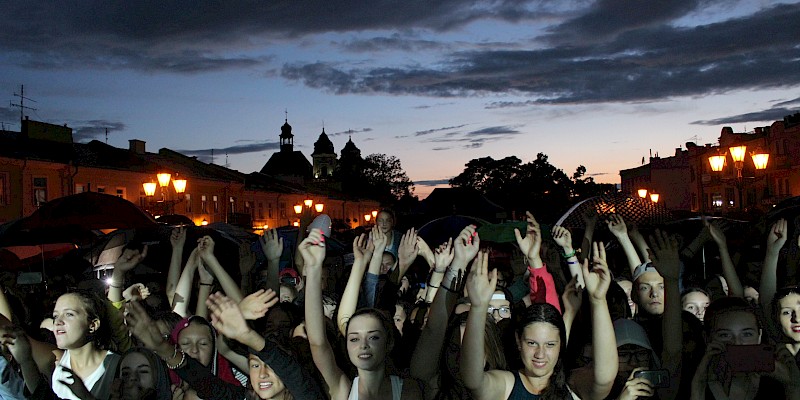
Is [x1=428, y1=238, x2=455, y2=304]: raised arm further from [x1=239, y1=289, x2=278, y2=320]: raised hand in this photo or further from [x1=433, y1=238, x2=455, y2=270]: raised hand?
[x1=239, y1=289, x2=278, y2=320]: raised hand

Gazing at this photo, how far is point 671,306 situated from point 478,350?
4.66 ft

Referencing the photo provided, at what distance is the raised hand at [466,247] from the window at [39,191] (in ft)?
109

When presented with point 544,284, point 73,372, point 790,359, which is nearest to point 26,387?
point 73,372

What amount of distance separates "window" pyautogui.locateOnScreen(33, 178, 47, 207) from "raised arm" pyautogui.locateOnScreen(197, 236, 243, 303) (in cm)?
3184

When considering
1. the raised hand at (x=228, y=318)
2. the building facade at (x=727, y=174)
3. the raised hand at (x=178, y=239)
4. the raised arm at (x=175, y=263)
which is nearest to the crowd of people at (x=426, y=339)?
the raised hand at (x=228, y=318)

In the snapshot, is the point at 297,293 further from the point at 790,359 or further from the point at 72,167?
the point at 72,167

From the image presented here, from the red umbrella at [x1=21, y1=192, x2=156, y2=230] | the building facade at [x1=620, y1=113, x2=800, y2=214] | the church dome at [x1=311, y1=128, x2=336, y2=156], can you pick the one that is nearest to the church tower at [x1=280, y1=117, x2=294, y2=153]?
the church dome at [x1=311, y1=128, x2=336, y2=156]

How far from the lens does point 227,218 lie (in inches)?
2087

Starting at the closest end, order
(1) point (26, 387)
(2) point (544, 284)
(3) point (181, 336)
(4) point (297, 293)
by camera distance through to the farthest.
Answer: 1. (1) point (26, 387)
2. (3) point (181, 336)
3. (2) point (544, 284)
4. (4) point (297, 293)

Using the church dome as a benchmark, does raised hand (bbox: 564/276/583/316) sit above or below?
below

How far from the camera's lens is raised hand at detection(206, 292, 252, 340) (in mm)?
3893

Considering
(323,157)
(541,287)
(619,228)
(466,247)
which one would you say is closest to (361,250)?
(466,247)

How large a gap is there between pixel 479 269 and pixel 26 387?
106 inches

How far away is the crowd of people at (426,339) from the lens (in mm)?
4102
